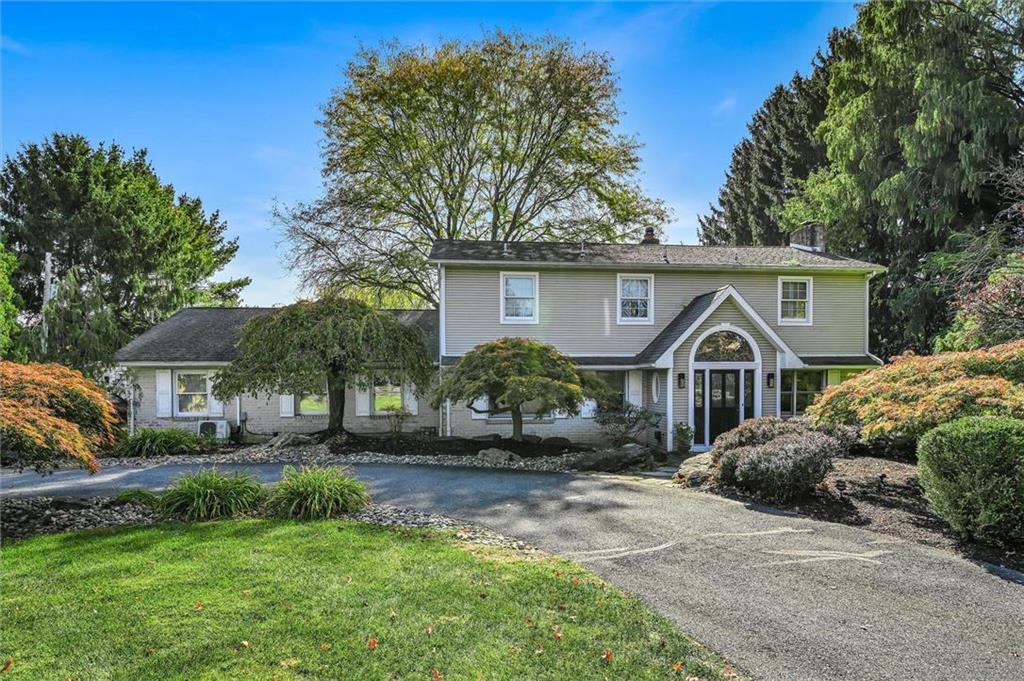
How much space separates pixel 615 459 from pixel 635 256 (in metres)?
7.87

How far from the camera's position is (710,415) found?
16562 millimetres

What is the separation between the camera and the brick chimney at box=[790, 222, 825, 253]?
21.5 meters

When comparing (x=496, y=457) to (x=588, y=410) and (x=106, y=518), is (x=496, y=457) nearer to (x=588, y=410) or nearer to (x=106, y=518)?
(x=588, y=410)

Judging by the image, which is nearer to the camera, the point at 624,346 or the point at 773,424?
the point at 773,424

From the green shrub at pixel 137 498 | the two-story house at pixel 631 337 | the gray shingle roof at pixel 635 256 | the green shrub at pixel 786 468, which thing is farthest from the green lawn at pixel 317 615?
the gray shingle roof at pixel 635 256

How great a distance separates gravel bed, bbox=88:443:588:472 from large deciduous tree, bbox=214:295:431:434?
157 cm

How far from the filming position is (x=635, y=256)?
1848cm

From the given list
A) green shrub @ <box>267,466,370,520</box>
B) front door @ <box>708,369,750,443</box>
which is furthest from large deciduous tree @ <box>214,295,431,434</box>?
front door @ <box>708,369,750,443</box>

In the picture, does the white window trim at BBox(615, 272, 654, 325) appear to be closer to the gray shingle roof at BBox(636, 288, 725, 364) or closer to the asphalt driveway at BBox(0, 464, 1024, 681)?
the gray shingle roof at BBox(636, 288, 725, 364)

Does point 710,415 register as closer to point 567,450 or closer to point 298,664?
point 567,450

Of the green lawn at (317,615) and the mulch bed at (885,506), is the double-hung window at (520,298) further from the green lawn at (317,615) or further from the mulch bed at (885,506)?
the green lawn at (317,615)

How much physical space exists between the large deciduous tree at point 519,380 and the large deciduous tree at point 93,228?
1932 centimetres

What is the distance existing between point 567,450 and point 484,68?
1762cm

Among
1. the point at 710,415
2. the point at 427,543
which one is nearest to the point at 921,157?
the point at 710,415
